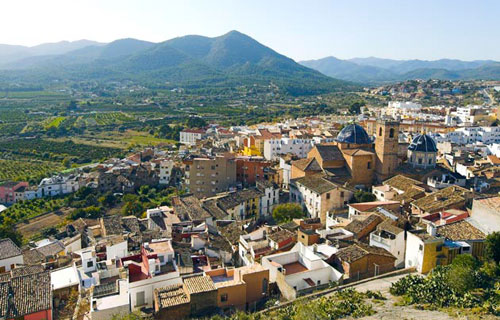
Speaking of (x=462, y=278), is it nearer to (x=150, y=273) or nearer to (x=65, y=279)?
(x=150, y=273)

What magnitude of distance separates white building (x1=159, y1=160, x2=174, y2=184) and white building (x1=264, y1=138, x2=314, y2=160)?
11884 mm

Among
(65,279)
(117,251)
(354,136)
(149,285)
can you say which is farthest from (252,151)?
(149,285)

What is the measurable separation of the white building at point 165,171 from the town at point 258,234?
2.29m

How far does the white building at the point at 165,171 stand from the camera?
174ft

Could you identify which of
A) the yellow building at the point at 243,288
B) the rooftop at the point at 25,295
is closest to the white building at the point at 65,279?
the rooftop at the point at 25,295

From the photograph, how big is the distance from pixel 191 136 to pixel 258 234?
5760 cm

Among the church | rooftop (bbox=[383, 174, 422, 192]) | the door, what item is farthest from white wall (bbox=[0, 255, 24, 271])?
rooftop (bbox=[383, 174, 422, 192])

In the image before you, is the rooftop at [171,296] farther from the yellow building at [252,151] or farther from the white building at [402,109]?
the white building at [402,109]

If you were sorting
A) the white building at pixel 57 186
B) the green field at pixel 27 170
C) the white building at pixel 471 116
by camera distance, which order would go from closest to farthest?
the white building at pixel 57 186, the green field at pixel 27 170, the white building at pixel 471 116

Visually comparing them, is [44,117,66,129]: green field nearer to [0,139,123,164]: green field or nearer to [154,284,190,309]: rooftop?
[0,139,123,164]: green field

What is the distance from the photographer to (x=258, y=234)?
2638 cm

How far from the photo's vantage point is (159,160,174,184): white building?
52906 mm

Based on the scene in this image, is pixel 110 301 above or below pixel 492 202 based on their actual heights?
below

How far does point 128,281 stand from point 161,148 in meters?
56.5
